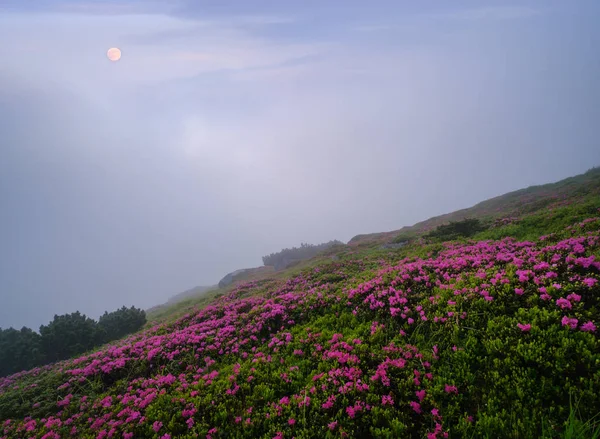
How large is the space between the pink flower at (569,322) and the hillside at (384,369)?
56 millimetres

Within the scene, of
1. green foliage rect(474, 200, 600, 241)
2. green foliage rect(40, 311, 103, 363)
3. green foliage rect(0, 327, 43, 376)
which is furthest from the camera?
green foliage rect(40, 311, 103, 363)

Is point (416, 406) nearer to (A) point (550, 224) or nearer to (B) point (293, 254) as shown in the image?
(A) point (550, 224)

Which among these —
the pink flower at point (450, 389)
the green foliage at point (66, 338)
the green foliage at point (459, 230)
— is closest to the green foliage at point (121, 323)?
the green foliage at point (66, 338)

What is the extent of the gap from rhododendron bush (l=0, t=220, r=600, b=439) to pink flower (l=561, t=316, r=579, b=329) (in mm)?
22

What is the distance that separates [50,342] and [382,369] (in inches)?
933

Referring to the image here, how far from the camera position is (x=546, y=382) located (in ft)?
16.6

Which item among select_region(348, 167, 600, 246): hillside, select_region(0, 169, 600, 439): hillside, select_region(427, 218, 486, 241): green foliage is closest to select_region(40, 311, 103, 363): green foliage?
select_region(0, 169, 600, 439): hillside

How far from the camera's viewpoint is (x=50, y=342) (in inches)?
728

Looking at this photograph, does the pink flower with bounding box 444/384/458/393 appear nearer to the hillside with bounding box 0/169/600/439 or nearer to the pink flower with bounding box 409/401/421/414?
the hillside with bounding box 0/169/600/439

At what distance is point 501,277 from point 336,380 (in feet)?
20.1

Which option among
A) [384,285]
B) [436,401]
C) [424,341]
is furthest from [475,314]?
[384,285]

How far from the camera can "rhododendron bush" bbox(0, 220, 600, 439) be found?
5148 millimetres

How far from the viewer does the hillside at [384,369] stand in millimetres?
5102

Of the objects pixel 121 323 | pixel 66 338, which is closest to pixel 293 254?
pixel 121 323
